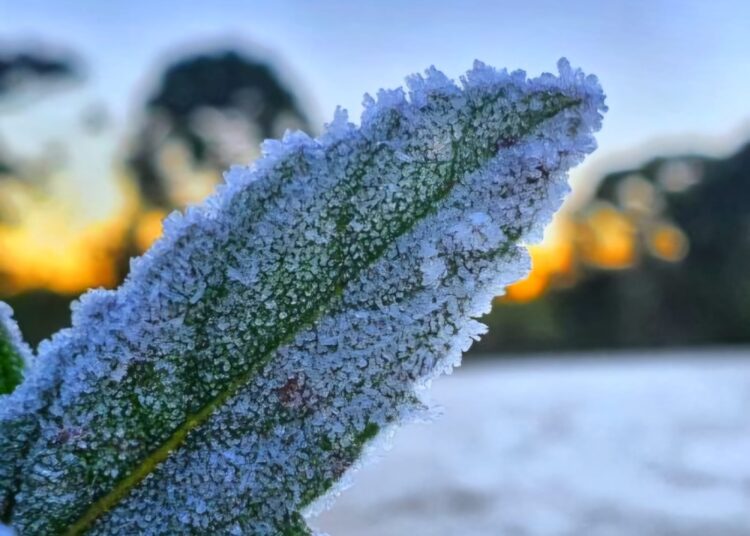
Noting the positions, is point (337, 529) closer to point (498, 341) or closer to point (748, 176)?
point (498, 341)

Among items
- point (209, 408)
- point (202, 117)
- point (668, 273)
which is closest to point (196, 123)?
point (202, 117)

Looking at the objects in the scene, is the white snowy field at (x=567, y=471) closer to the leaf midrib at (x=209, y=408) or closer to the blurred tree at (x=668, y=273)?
the leaf midrib at (x=209, y=408)

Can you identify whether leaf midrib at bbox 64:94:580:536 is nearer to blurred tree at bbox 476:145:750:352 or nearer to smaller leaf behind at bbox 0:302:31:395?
smaller leaf behind at bbox 0:302:31:395

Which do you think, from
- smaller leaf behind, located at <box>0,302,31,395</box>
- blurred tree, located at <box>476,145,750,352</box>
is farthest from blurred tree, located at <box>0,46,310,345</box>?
smaller leaf behind, located at <box>0,302,31,395</box>

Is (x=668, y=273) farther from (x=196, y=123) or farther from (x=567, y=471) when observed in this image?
(x=567, y=471)

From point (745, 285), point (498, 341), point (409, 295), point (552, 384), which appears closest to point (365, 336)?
point (409, 295)
